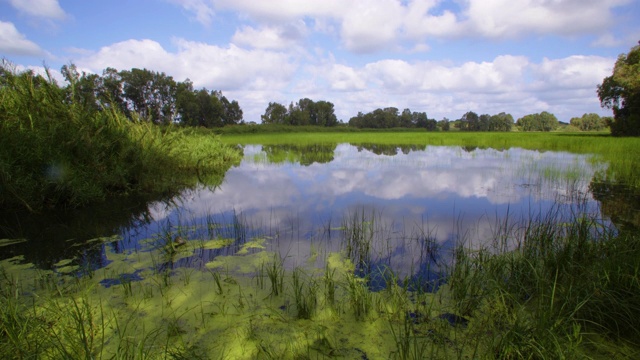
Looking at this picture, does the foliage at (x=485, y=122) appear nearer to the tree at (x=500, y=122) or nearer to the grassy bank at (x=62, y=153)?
the tree at (x=500, y=122)

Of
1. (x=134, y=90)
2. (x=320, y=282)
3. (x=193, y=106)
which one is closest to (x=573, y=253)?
(x=320, y=282)

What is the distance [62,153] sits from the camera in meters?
6.77

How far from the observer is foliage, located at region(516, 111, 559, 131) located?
4023 inches

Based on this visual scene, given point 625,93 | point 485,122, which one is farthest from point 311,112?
point 625,93

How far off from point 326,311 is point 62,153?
7.21 m

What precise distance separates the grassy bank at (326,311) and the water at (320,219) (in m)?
0.30

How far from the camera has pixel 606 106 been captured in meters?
34.6

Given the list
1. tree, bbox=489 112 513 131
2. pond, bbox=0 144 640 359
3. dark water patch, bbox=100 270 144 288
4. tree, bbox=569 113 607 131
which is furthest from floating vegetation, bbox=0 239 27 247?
tree, bbox=489 112 513 131

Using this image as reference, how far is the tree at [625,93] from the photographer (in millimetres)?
27641

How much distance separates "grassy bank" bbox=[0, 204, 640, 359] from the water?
0.30m

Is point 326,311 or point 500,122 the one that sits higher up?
point 500,122

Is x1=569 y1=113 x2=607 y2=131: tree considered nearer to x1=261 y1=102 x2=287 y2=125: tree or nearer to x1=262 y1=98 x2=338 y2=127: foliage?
x1=262 y1=98 x2=338 y2=127: foliage

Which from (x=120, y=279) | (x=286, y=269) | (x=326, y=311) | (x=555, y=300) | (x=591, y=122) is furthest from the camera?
(x=591, y=122)

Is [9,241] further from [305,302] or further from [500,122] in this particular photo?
[500,122]
